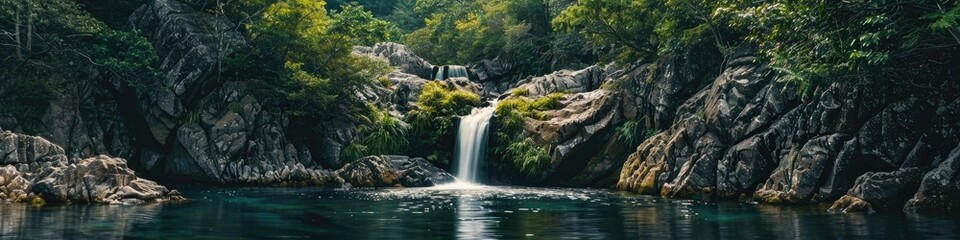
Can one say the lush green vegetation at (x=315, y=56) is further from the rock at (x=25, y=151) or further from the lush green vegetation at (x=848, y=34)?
the rock at (x=25, y=151)

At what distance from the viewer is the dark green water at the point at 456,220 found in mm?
18312

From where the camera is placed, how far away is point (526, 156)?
42125 mm

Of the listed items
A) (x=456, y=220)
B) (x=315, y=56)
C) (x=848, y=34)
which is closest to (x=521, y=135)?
(x=315, y=56)

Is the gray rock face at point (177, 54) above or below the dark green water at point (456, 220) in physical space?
above

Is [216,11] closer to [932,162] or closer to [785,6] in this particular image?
[785,6]

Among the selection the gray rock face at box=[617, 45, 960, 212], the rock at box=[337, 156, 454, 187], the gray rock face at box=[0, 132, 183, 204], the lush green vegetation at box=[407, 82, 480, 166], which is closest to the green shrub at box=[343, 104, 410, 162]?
the lush green vegetation at box=[407, 82, 480, 166]

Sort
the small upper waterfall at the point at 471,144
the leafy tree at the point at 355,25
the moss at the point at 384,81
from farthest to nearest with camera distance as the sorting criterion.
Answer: the moss at the point at 384,81 → the leafy tree at the point at 355,25 → the small upper waterfall at the point at 471,144

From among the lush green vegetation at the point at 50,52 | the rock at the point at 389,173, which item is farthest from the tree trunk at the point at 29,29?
the rock at the point at 389,173

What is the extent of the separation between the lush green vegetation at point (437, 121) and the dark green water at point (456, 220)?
15.8m

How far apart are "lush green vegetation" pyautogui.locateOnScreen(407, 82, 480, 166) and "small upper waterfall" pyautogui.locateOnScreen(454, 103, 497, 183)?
24.5 inches

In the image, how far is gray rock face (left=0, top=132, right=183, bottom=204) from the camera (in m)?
27.1

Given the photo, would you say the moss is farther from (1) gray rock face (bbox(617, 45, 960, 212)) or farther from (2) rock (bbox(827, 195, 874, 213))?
(2) rock (bbox(827, 195, 874, 213))

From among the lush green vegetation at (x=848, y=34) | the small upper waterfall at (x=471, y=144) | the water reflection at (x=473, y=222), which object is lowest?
the water reflection at (x=473, y=222)

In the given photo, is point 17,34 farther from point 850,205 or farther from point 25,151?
point 850,205
